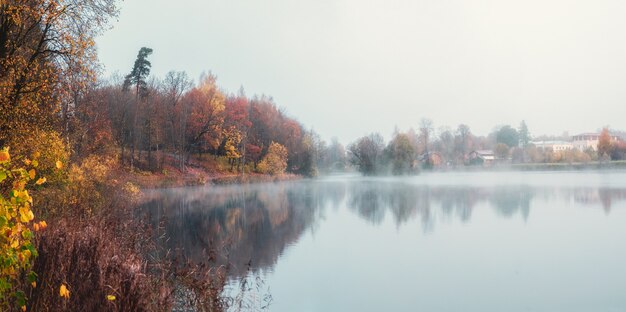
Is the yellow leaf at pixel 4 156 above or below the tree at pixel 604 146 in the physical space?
below

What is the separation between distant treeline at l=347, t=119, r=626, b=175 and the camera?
8769 cm

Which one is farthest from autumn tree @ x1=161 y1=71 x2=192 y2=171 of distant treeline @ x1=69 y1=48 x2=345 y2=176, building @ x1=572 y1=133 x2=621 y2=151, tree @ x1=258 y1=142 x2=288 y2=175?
building @ x1=572 y1=133 x2=621 y2=151

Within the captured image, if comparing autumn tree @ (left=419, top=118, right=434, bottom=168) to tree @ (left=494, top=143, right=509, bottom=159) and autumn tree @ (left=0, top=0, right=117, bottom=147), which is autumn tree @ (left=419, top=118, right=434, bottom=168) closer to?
tree @ (left=494, top=143, right=509, bottom=159)

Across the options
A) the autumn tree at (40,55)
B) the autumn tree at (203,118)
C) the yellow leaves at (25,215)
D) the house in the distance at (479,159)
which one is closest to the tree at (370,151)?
the autumn tree at (203,118)

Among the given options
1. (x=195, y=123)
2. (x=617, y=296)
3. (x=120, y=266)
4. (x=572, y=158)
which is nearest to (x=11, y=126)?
(x=120, y=266)

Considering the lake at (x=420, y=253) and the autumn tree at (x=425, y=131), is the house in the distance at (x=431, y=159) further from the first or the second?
the lake at (x=420, y=253)

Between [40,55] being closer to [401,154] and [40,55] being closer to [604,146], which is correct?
[401,154]

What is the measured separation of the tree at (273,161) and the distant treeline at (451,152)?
27.3m

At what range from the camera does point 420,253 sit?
15250 millimetres

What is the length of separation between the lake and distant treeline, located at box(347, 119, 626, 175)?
58.7 metres

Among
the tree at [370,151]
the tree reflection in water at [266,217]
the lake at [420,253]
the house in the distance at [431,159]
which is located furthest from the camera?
the house in the distance at [431,159]

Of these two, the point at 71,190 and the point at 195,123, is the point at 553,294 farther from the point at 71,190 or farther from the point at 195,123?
the point at 195,123

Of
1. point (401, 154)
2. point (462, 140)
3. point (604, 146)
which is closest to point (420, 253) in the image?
point (401, 154)

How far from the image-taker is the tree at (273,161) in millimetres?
64438
